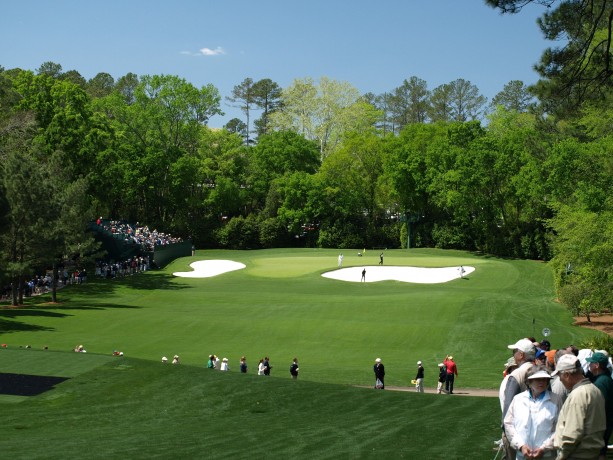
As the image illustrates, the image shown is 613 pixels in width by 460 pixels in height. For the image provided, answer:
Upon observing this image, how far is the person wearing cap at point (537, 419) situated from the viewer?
8055 mm

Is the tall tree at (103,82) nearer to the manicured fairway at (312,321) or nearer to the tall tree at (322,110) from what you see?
the tall tree at (322,110)

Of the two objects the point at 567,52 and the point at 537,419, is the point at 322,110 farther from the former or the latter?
the point at 537,419

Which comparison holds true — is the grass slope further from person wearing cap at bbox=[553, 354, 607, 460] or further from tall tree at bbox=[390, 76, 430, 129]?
tall tree at bbox=[390, 76, 430, 129]

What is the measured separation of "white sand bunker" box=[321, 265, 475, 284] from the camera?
58688 mm

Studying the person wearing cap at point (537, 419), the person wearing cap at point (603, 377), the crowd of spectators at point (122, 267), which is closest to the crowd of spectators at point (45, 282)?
the crowd of spectators at point (122, 267)

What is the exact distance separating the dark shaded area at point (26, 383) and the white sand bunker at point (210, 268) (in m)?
39.6

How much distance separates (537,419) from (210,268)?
2322 inches

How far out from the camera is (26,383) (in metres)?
21.2

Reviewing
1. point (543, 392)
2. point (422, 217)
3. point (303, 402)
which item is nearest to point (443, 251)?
point (422, 217)

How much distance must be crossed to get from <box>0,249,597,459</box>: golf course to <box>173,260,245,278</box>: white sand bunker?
0.50 m

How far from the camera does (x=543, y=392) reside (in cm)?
812

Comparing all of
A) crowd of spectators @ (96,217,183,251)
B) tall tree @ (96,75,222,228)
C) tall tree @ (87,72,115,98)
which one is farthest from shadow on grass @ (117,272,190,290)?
tall tree @ (87,72,115,98)

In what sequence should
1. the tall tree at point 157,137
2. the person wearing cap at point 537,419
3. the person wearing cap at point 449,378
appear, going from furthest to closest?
the tall tree at point 157,137
the person wearing cap at point 449,378
the person wearing cap at point 537,419

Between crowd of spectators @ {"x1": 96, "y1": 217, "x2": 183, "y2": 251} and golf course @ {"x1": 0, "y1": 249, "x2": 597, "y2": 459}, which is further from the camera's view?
crowd of spectators @ {"x1": 96, "y1": 217, "x2": 183, "y2": 251}
